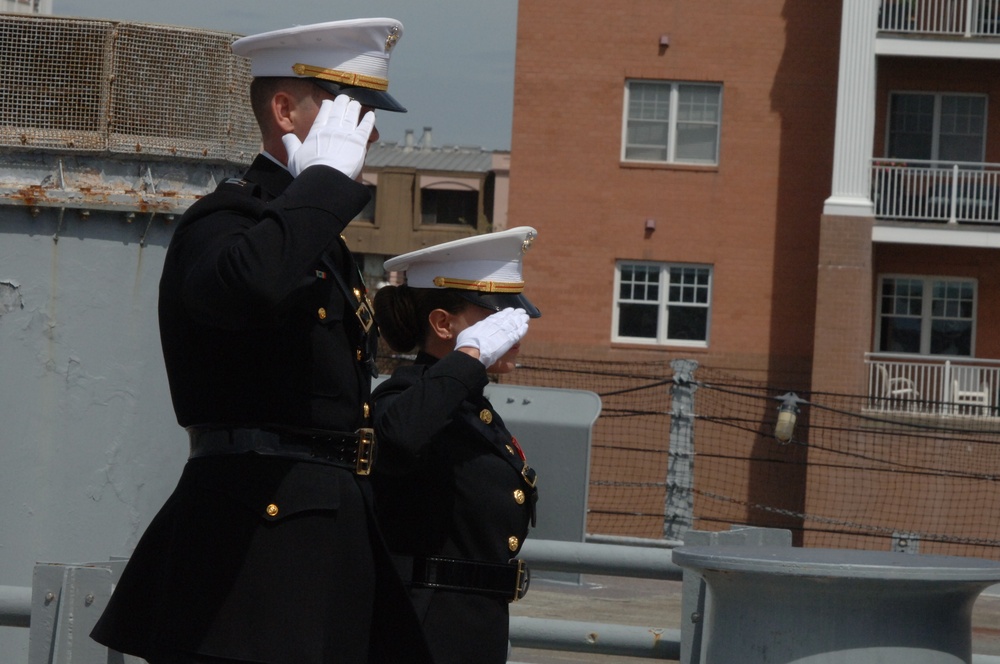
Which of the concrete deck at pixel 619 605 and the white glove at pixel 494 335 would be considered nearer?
the white glove at pixel 494 335

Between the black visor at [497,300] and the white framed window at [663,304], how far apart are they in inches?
777

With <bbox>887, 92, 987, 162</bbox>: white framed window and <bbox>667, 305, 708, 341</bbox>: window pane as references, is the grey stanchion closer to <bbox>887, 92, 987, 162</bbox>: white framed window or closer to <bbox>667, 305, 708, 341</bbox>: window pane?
<bbox>667, 305, 708, 341</bbox>: window pane

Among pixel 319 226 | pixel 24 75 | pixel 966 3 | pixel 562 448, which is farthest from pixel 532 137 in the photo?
pixel 319 226

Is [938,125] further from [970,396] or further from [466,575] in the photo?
[466,575]

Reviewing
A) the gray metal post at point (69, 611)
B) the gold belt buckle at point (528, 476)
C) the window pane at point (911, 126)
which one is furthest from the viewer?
the window pane at point (911, 126)


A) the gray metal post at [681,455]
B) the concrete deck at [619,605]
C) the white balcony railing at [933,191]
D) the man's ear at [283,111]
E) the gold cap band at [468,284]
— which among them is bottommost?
the concrete deck at [619,605]

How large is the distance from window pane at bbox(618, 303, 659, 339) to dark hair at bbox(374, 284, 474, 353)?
19916 mm

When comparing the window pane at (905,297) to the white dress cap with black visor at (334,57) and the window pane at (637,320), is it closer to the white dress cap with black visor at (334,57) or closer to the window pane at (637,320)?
the window pane at (637,320)

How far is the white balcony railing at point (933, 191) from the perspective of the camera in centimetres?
2218

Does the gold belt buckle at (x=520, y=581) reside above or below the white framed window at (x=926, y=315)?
below

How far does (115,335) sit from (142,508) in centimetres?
52

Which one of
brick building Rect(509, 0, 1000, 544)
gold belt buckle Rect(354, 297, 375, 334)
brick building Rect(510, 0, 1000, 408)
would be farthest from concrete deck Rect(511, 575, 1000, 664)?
A: brick building Rect(510, 0, 1000, 408)

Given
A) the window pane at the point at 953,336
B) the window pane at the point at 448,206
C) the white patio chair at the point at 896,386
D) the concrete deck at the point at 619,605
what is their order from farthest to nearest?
the window pane at the point at 448,206
the window pane at the point at 953,336
the white patio chair at the point at 896,386
the concrete deck at the point at 619,605

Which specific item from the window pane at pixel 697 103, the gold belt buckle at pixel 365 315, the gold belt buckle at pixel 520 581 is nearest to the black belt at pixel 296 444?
the gold belt buckle at pixel 365 315
